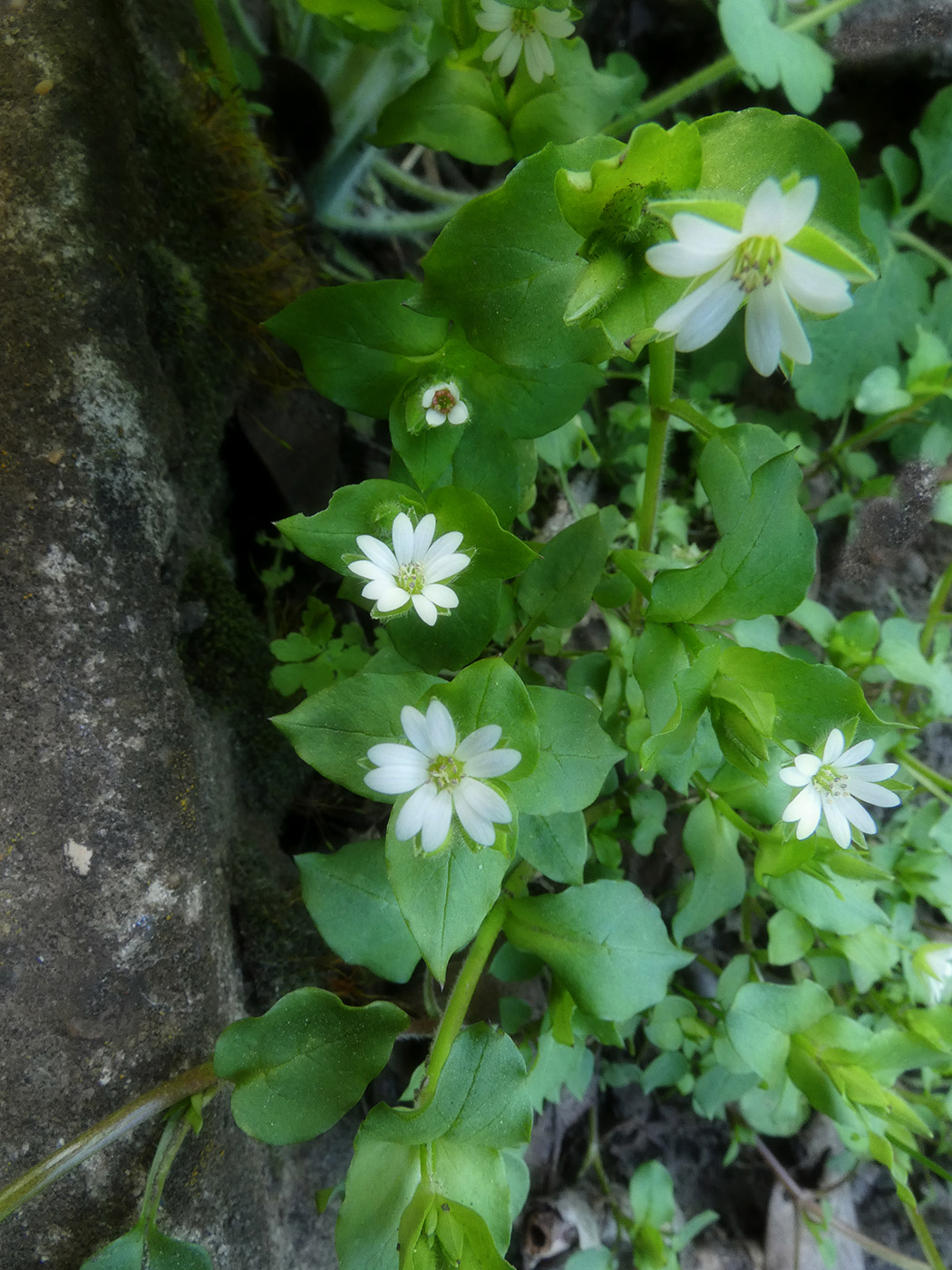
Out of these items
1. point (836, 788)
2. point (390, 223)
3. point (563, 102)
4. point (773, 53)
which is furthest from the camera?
point (390, 223)

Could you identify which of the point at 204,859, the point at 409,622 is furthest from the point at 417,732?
the point at 204,859

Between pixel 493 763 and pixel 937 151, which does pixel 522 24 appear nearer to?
pixel 493 763

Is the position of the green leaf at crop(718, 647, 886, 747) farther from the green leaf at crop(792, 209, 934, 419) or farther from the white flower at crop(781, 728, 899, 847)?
the green leaf at crop(792, 209, 934, 419)

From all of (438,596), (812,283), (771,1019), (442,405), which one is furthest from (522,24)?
(771,1019)

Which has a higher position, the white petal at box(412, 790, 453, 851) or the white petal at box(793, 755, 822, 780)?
the white petal at box(412, 790, 453, 851)

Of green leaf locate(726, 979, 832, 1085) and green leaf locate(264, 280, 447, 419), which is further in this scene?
green leaf locate(726, 979, 832, 1085)

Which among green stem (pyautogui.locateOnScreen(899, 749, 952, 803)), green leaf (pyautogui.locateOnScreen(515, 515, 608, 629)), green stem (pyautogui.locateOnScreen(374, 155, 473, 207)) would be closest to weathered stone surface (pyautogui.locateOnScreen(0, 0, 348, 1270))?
green leaf (pyautogui.locateOnScreen(515, 515, 608, 629))

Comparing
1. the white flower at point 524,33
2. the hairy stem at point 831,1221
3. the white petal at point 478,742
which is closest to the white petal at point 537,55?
the white flower at point 524,33
